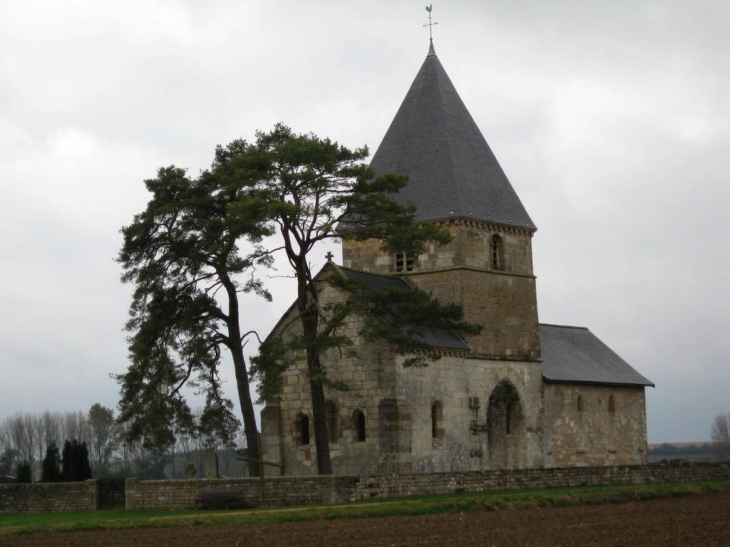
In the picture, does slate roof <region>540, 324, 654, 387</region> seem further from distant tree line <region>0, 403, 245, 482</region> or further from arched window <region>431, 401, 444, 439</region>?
distant tree line <region>0, 403, 245, 482</region>

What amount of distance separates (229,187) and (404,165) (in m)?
9.51

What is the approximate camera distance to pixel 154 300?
3734 centimetres

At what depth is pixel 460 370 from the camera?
3862cm

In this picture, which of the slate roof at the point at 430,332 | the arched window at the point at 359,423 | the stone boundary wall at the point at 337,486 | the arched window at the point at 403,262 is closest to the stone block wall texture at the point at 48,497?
the stone boundary wall at the point at 337,486

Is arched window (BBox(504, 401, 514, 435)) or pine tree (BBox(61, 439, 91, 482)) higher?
arched window (BBox(504, 401, 514, 435))

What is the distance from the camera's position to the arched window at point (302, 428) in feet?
124

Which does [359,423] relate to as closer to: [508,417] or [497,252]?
[508,417]

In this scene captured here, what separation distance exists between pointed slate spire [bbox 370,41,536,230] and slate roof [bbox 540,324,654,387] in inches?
225

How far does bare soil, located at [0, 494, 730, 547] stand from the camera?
66.7 feet

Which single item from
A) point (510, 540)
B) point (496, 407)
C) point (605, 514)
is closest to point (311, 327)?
point (496, 407)

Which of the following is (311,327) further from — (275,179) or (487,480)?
(487,480)

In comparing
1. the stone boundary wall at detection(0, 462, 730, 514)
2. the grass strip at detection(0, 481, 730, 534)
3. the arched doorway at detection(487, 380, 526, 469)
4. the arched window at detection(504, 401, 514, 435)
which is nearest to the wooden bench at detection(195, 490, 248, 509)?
the stone boundary wall at detection(0, 462, 730, 514)

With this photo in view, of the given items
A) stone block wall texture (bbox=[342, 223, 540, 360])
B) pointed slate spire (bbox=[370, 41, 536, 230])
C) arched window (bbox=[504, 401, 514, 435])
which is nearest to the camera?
stone block wall texture (bbox=[342, 223, 540, 360])

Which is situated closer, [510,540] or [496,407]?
[510,540]
